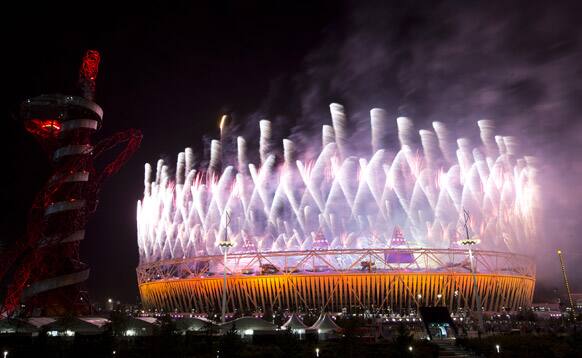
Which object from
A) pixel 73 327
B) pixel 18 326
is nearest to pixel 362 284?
pixel 73 327

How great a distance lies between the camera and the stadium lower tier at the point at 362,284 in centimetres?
6844

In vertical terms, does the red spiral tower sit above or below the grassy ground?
above

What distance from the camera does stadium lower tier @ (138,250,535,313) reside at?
68.4m

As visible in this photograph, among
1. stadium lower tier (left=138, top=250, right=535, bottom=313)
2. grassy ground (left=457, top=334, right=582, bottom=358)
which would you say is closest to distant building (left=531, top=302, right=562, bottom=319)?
stadium lower tier (left=138, top=250, right=535, bottom=313)

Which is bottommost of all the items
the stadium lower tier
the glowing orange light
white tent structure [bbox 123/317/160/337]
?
white tent structure [bbox 123/317/160/337]

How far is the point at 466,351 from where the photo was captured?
32.3 m

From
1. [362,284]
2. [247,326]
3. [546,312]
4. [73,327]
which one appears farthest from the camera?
[546,312]

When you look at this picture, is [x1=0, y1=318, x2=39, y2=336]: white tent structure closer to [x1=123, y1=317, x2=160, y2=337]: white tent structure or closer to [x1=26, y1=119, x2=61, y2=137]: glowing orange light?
[x1=123, y1=317, x2=160, y2=337]: white tent structure

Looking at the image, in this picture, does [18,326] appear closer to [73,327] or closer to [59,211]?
[73,327]

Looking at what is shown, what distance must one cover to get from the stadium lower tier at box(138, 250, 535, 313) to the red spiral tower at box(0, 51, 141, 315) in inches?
850

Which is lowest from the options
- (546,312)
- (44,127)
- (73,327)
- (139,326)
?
(546,312)

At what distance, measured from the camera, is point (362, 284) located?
6869 centimetres

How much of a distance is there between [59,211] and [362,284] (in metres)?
41.1

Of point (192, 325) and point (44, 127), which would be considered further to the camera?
point (44, 127)
